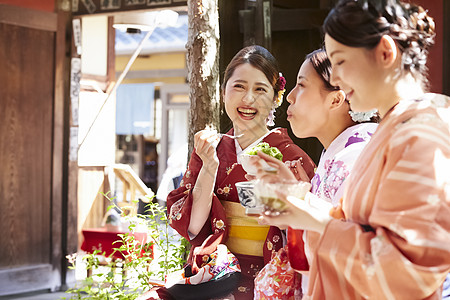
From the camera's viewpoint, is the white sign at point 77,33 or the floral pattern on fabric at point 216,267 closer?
the floral pattern on fabric at point 216,267

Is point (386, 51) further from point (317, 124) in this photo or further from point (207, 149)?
point (207, 149)

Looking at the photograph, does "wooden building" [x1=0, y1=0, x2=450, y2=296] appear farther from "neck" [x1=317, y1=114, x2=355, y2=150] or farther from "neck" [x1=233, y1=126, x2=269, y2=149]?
"neck" [x1=317, y1=114, x2=355, y2=150]

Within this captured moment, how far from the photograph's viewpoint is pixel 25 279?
6.73m

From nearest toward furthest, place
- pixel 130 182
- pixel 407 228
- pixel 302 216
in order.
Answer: pixel 407 228 → pixel 302 216 → pixel 130 182

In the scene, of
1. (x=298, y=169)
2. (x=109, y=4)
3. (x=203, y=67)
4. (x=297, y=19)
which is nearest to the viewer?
(x=298, y=169)

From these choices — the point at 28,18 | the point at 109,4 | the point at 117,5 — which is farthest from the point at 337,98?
the point at 28,18

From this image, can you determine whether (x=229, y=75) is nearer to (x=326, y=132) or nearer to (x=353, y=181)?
(x=326, y=132)

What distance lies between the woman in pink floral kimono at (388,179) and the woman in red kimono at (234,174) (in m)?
1.09

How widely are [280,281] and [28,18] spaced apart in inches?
223

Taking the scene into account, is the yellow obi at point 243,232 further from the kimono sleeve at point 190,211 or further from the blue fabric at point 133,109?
the blue fabric at point 133,109

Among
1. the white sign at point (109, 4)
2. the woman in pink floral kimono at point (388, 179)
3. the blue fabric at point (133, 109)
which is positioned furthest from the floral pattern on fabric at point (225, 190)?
the blue fabric at point (133, 109)

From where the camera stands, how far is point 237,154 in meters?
2.75

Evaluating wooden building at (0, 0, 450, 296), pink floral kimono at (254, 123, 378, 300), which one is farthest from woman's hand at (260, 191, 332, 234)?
wooden building at (0, 0, 450, 296)

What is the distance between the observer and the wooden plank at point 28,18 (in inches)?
259
